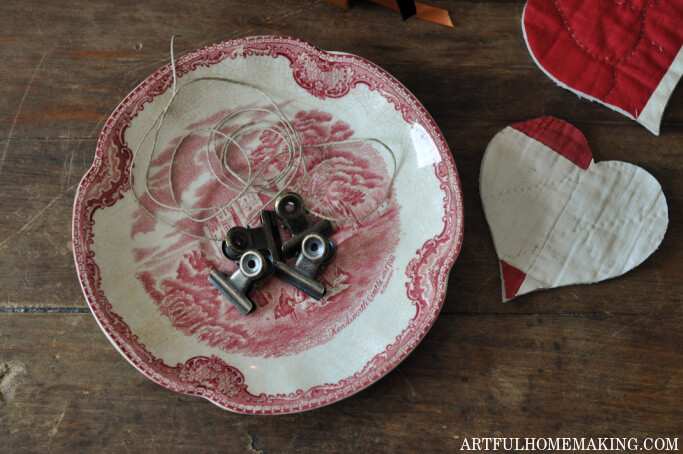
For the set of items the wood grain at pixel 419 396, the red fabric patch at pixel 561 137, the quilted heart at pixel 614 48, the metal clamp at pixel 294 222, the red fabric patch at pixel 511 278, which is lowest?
the wood grain at pixel 419 396

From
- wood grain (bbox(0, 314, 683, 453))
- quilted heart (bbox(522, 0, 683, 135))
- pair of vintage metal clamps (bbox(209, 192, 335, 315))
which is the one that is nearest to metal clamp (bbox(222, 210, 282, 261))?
pair of vintage metal clamps (bbox(209, 192, 335, 315))

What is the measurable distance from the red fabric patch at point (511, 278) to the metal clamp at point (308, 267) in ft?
0.84

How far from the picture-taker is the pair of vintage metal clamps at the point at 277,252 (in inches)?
27.4

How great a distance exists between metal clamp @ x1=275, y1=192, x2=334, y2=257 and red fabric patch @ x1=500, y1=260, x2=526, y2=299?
0.84ft

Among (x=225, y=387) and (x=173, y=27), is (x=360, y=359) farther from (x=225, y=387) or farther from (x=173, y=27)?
(x=173, y=27)

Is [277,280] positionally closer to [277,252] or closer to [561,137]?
[277,252]

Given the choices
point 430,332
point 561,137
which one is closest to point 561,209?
point 561,137

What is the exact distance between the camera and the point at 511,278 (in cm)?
76

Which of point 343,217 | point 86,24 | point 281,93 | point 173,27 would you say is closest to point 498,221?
point 343,217

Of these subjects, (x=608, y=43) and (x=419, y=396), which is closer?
(x=419, y=396)

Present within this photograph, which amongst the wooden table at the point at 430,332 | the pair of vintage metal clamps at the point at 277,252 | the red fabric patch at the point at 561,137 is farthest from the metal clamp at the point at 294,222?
the red fabric patch at the point at 561,137

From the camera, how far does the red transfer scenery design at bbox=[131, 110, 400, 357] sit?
71 cm

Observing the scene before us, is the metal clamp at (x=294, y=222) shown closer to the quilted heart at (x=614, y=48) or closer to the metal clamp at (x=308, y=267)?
the metal clamp at (x=308, y=267)

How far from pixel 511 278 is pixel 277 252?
328 mm
